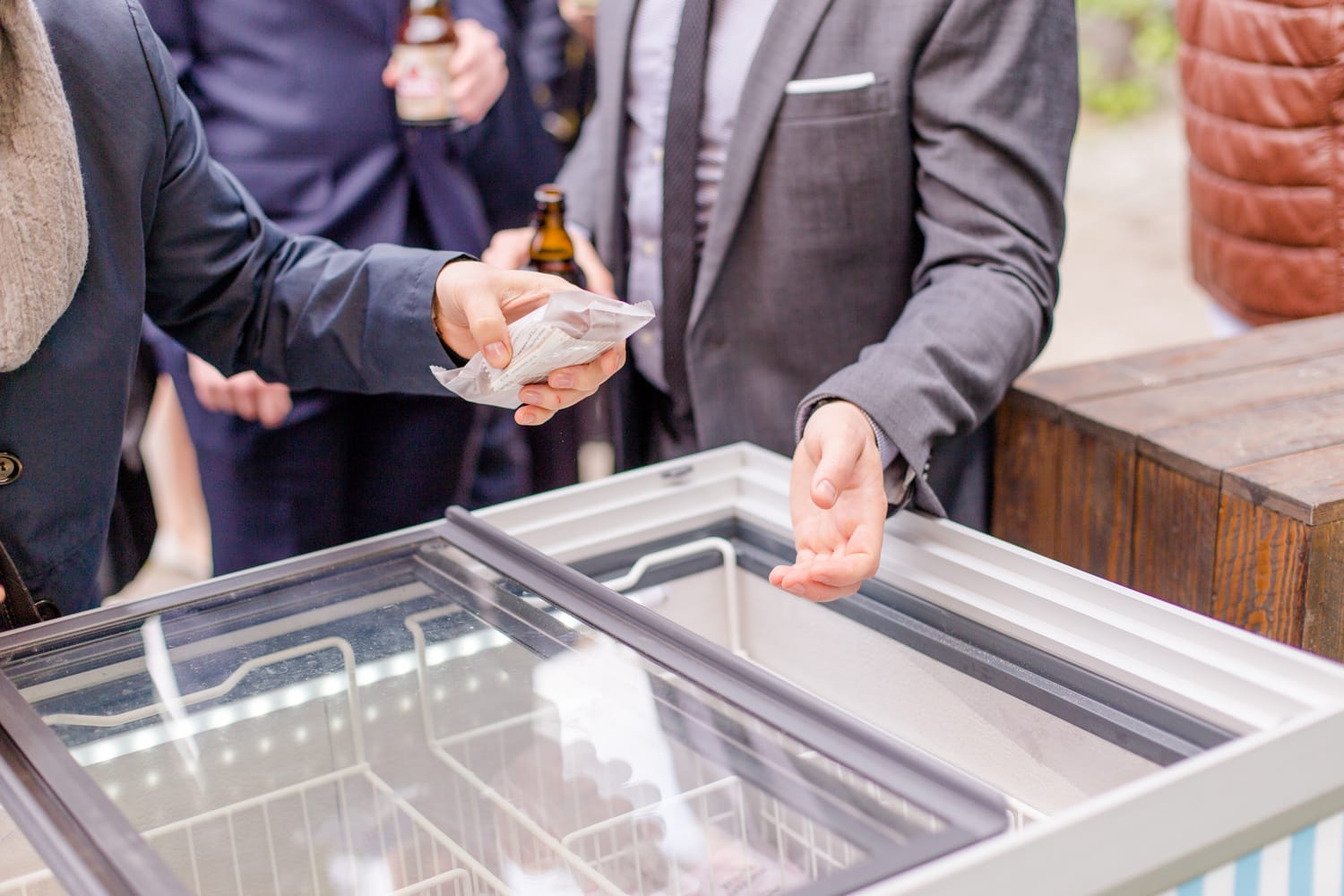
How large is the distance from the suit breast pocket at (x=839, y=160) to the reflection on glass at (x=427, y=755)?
1.94 feet

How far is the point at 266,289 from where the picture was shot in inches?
47.6

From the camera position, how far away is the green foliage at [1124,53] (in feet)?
25.3

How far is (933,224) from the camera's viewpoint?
1360 mm

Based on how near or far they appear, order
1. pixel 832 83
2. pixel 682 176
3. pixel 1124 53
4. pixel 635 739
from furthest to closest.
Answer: pixel 1124 53 < pixel 682 176 < pixel 832 83 < pixel 635 739

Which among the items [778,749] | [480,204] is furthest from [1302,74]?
[778,749]

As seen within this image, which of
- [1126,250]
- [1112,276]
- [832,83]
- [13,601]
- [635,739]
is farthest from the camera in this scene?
[1126,250]

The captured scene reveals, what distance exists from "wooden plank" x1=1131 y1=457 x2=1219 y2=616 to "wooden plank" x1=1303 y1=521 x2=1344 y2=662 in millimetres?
97

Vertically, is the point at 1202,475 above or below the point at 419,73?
below

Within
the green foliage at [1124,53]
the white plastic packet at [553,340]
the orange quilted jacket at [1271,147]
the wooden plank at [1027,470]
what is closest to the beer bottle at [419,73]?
the wooden plank at [1027,470]

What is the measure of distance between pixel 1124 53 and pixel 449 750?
308 inches

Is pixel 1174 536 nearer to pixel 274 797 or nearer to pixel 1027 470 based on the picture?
pixel 1027 470

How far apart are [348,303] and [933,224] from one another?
0.57 metres

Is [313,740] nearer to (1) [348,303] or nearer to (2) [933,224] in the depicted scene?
(1) [348,303]

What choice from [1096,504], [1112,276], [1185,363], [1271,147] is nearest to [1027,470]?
[1096,504]
